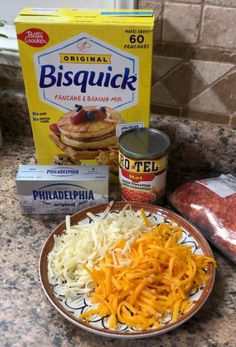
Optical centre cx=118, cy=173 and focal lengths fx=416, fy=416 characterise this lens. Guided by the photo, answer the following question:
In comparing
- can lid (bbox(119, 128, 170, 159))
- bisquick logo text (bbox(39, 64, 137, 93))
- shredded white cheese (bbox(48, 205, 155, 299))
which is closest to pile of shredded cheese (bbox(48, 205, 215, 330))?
shredded white cheese (bbox(48, 205, 155, 299))

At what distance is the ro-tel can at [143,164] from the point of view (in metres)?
0.74

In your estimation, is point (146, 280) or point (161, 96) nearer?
point (146, 280)

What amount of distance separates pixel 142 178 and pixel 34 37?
1.04 feet

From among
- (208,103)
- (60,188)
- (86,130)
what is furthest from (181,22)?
(60,188)

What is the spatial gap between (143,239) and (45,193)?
0.22m

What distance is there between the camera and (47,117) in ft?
2.74

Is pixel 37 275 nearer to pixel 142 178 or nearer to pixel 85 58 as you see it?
pixel 142 178

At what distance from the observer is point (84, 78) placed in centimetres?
78

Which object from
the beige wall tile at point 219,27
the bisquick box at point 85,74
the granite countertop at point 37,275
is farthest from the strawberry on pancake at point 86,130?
the beige wall tile at point 219,27

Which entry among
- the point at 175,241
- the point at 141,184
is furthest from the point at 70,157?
the point at 175,241

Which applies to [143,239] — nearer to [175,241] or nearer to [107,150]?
[175,241]

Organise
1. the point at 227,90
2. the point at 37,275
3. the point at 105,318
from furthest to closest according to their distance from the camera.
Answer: the point at 227,90
the point at 37,275
the point at 105,318

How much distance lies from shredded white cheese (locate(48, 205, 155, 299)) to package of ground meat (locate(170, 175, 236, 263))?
11 cm

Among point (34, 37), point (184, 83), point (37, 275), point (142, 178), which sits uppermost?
point (34, 37)
